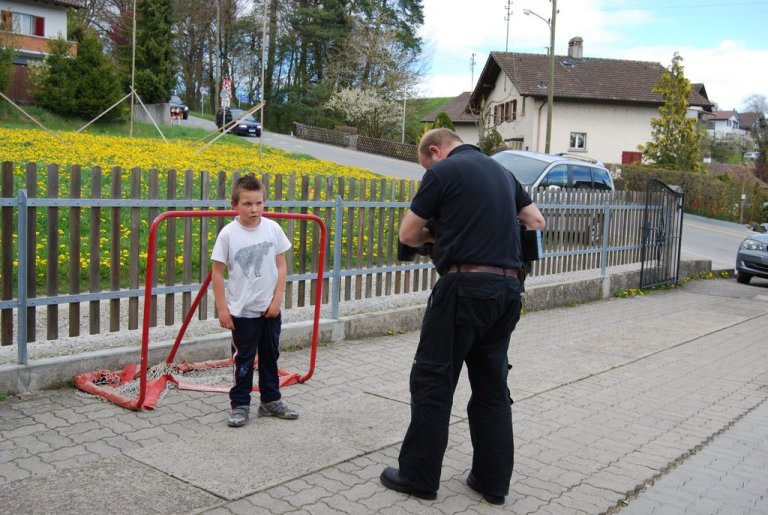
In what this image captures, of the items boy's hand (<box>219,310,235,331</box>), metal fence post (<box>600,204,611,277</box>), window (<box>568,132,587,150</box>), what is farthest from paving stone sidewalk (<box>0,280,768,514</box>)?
window (<box>568,132,587,150</box>)

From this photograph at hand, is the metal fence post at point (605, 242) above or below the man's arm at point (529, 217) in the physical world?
below

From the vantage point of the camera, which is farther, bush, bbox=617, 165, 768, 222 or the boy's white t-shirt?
bush, bbox=617, 165, 768, 222

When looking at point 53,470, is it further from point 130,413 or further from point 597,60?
point 597,60

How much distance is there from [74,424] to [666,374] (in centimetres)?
521

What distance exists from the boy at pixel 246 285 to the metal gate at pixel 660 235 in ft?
29.6

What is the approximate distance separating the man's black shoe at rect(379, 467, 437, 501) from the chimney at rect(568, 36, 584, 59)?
5372cm

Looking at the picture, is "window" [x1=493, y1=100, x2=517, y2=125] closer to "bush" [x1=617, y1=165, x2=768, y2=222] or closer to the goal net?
"bush" [x1=617, y1=165, x2=768, y2=222]

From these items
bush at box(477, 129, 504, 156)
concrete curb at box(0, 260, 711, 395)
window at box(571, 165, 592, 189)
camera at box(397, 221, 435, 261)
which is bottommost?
concrete curb at box(0, 260, 711, 395)

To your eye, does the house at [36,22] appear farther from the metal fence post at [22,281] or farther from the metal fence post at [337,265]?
the metal fence post at [22,281]

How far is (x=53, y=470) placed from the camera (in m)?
4.10

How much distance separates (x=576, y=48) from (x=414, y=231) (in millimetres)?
54062

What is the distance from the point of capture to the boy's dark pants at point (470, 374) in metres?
3.93

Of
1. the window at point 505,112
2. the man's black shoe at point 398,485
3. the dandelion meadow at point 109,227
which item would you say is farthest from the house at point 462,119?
the man's black shoe at point 398,485

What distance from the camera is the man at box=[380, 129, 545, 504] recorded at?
154 inches
